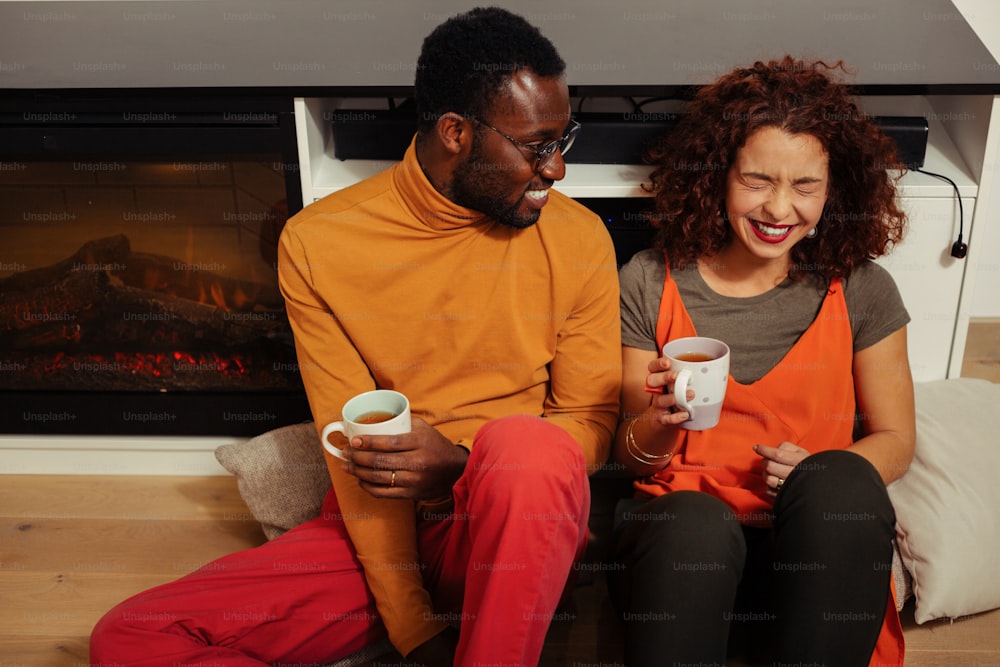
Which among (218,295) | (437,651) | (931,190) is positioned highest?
(931,190)

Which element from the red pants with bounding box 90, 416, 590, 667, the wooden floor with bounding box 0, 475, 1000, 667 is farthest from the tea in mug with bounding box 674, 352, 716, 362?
the wooden floor with bounding box 0, 475, 1000, 667

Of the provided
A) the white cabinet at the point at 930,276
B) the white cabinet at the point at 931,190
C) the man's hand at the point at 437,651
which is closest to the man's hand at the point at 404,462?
the man's hand at the point at 437,651

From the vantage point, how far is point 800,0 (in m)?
2.07

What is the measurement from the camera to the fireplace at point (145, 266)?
1.78 meters

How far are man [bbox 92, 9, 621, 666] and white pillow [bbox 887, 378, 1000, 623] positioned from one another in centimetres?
56

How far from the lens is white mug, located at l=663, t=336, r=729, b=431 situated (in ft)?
4.19

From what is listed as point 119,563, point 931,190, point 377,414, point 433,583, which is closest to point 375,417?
point 377,414

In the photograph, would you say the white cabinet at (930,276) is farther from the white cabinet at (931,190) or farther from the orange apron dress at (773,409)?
the orange apron dress at (773,409)

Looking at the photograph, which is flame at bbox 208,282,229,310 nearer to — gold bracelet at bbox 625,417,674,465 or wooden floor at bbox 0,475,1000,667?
wooden floor at bbox 0,475,1000,667

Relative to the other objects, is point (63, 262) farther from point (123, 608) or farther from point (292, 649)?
point (292, 649)

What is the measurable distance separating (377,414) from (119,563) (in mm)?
883

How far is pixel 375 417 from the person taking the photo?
131 centimetres

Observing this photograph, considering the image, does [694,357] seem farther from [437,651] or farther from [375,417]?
[437,651]

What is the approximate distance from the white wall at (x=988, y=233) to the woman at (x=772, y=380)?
22.1 inches
